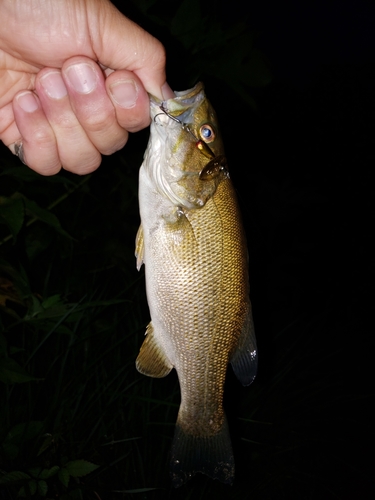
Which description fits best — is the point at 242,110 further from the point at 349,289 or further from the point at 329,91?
the point at 329,91

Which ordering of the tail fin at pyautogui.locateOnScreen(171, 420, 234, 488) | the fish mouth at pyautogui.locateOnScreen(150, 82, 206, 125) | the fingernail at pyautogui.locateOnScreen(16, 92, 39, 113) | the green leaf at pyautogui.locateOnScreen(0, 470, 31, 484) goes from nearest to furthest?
the fish mouth at pyautogui.locateOnScreen(150, 82, 206, 125) < the fingernail at pyautogui.locateOnScreen(16, 92, 39, 113) < the tail fin at pyautogui.locateOnScreen(171, 420, 234, 488) < the green leaf at pyautogui.locateOnScreen(0, 470, 31, 484)

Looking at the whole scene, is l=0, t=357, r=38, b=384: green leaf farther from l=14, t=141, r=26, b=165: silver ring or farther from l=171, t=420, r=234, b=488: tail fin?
l=14, t=141, r=26, b=165: silver ring

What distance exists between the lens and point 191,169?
60.8 inches

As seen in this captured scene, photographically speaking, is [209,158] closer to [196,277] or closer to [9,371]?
[196,277]

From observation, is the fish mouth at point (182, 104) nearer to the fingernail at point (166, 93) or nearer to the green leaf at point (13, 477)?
the fingernail at point (166, 93)

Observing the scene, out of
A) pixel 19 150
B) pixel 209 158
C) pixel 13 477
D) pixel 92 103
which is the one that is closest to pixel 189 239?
pixel 209 158

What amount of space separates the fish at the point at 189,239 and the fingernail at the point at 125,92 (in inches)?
3.0

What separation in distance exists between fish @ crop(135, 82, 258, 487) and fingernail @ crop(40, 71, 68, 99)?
31cm

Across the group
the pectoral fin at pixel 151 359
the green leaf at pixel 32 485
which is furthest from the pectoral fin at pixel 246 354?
the green leaf at pixel 32 485

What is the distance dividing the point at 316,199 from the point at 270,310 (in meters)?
2.31

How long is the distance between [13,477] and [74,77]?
1.90 meters

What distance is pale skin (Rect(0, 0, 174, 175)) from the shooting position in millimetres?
1354

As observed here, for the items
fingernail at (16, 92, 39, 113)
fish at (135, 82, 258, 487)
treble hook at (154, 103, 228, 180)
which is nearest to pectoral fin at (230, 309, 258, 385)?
fish at (135, 82, 258, 487)

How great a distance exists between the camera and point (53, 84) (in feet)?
4.96
